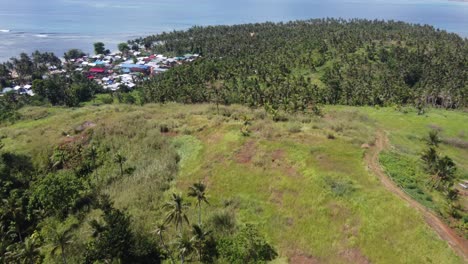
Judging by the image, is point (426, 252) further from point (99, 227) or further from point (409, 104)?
point (409, 104)

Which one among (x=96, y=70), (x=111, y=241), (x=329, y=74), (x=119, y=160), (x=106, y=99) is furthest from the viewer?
(x=96, y=70)

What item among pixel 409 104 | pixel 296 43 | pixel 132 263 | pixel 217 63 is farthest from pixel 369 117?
pixel 296 43

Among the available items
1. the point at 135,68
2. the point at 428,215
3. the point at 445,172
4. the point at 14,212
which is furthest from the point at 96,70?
the point at 428,215

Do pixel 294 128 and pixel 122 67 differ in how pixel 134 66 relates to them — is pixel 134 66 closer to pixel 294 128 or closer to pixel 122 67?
pixel 122 67

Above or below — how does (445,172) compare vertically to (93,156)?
above

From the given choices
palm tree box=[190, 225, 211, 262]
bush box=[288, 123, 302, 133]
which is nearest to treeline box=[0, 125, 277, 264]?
palm tree box=[190, 225, 211, 262]

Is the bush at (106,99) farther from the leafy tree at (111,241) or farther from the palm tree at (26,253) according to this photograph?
the palm tree at (26,253)
